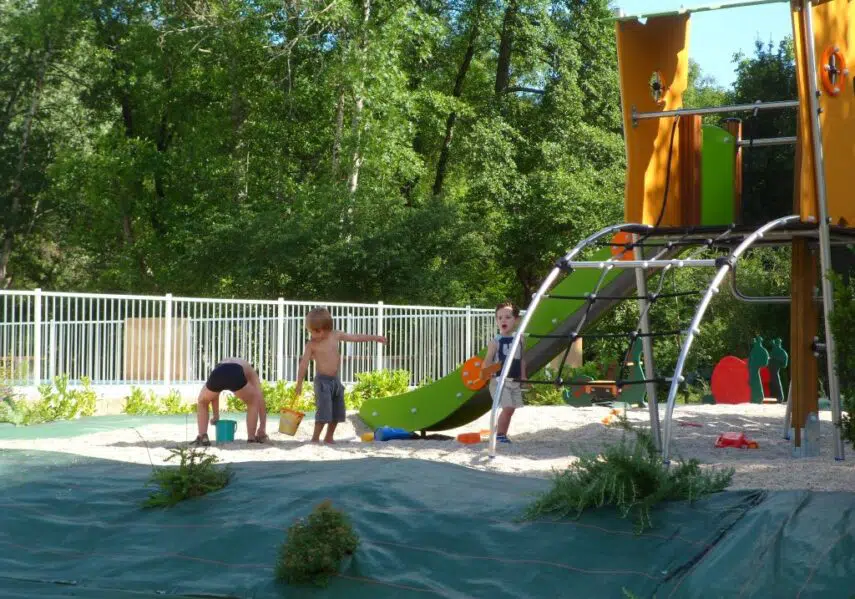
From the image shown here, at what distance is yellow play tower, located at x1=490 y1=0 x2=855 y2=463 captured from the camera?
823 cm

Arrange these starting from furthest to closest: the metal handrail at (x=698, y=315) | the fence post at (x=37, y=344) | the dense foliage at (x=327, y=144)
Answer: the dense foliage at (x=327, y=144), the fence post at (x=37, y=344), the metal handrail at (x=698, y=315)

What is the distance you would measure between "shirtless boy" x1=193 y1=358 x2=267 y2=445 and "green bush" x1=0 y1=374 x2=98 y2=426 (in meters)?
3.72

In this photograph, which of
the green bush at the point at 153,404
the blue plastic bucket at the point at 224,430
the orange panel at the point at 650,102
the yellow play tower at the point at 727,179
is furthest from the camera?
the green bush at the point at 153,404

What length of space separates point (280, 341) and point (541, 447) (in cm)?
778

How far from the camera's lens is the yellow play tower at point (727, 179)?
8.23 m

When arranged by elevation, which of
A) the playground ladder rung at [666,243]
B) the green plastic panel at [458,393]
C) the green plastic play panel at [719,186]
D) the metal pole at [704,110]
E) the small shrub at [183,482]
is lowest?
the small shrub at [183,482]

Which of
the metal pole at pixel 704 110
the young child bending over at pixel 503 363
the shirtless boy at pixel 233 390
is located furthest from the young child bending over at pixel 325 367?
the metal pole at pixel 704 110

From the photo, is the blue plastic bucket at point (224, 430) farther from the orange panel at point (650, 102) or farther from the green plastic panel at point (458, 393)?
the orange panel at point (650, 102)

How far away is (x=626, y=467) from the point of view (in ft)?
19.2

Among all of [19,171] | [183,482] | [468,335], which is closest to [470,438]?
[183,482]

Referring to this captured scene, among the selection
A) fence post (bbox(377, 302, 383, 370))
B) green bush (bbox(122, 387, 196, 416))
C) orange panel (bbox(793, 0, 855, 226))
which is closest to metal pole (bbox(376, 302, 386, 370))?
fence post (bbox(377, 302, 383, 370))

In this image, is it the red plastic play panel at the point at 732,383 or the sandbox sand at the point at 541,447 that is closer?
the sandbox sand at the point at 541,447

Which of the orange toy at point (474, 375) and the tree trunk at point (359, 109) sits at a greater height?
the tree trunk at point (359, 109)

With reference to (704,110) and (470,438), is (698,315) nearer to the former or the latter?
(704,110)
